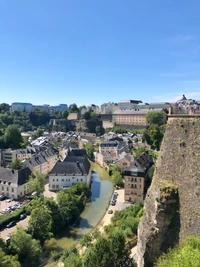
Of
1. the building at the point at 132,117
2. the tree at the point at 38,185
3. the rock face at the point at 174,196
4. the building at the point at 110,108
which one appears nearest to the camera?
the rock face at the point at 174,196

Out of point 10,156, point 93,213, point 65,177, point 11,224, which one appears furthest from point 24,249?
point 10,156

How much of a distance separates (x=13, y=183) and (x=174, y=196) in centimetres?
Answer: 3000

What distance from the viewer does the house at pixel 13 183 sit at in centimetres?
3469

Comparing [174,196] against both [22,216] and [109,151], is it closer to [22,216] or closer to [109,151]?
[22,216]

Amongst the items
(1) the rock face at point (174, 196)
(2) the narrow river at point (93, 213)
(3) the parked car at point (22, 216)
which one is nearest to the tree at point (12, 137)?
(2) the narrow river at point (93, 213)

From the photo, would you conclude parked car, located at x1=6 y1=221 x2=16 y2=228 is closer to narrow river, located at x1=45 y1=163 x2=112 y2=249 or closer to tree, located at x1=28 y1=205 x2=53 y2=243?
tree, located at x1=28 y1=205 x2=53 y2=243

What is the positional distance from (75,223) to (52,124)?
3394 inches

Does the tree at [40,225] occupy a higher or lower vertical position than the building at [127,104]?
lower

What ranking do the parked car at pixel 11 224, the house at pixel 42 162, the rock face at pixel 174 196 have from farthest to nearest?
the house at pixel 42 162, the parked car at pixel 11 224, the rock face at pixel 174 196

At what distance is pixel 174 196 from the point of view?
10.5 meters

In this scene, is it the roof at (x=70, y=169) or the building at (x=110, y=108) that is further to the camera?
the building at (x=110, y=108)

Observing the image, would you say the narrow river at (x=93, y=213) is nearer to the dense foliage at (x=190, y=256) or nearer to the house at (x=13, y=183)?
the house at (x=13, y=183)

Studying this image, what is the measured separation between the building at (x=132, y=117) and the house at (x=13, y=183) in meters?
69.1

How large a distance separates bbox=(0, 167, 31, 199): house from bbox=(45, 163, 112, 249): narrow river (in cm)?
1055
